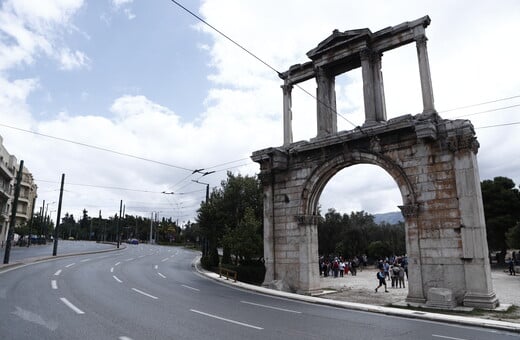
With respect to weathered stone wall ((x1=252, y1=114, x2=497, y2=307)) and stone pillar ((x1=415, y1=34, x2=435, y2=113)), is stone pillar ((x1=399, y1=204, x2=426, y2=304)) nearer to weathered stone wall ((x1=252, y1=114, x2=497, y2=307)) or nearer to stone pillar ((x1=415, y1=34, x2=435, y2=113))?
weathered stone wall ((x1=252, y1=114, x2=497, y2=307))

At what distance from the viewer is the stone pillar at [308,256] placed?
1738 cm

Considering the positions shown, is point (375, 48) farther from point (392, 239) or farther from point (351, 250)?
point (392, 239)

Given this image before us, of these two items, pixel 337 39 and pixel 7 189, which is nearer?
pixel 337 39

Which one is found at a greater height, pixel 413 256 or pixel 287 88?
pixel 287 88

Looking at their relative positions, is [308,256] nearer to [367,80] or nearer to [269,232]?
[269,232]

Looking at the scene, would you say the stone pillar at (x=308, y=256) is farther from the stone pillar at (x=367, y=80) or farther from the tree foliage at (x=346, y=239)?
the tree foliage at (x=346, y=239)

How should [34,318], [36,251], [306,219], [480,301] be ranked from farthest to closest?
[36,251] → [306,219] → [480,301] → [34,318]

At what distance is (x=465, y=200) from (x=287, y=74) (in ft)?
38.0

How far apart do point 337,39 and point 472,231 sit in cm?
1093

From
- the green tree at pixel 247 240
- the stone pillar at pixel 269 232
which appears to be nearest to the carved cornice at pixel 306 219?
the stone pillar at pixel 269 232

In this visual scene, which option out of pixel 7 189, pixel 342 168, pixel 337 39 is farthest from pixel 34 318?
pixel 7 189

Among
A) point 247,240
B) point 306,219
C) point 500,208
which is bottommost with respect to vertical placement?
point 247,240

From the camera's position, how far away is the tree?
3666 cm

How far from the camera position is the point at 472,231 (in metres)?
12.8
